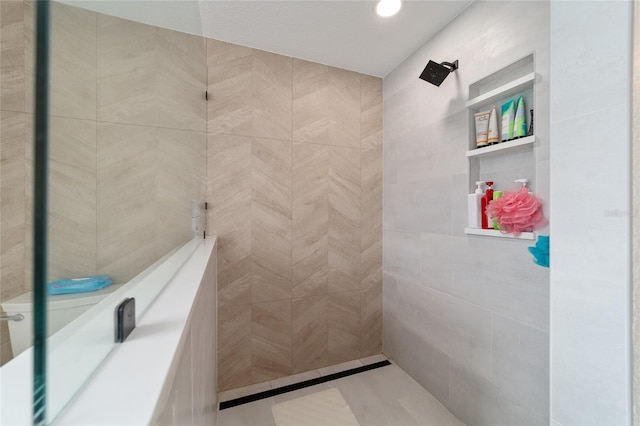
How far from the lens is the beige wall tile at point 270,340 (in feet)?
5.47

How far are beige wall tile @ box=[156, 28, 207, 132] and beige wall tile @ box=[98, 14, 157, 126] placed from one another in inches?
3.3

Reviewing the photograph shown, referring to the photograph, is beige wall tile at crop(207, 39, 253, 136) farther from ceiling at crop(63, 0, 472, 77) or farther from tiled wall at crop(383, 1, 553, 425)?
tiled wall at crop(383, 1, 553, 425)

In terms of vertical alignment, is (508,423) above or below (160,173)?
below

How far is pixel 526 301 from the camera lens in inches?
42.0

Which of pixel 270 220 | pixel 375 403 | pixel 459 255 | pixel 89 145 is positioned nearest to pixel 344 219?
pixel 270 220

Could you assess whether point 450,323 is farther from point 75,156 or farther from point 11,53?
point 11,53

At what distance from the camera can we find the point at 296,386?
1649 mm

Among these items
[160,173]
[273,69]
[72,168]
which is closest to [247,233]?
[160,173]

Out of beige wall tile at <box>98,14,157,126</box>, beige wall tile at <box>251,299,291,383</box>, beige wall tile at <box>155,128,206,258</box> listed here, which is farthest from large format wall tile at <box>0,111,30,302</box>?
beige wall tile at <box>251,299,291,383</box>

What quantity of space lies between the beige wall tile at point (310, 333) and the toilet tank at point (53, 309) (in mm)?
1501

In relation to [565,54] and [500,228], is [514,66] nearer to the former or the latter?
[565,54]

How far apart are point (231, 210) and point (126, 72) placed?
3.94 ft

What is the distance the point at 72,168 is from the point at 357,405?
1.74 metres

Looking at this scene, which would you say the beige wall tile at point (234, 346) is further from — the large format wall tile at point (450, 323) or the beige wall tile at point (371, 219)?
the large format wall tile at point (450, 323)
